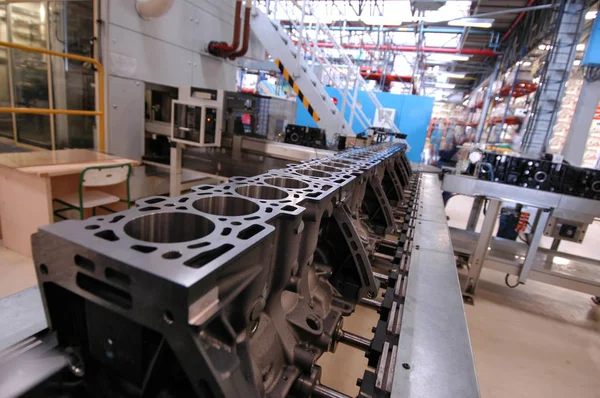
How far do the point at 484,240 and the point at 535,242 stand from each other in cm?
44

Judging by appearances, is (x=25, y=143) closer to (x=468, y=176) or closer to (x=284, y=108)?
(x=284, y=108)

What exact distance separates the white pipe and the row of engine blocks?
338cm

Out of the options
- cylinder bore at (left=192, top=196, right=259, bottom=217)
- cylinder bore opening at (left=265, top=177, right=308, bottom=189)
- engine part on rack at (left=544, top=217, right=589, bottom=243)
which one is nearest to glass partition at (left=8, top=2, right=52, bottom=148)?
cylinder bore opening at (left=265, top=177, right=308, bottom=189)

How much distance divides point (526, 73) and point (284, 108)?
579 cm

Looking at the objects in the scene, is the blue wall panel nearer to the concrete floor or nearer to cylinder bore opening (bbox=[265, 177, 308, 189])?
the concrete floor

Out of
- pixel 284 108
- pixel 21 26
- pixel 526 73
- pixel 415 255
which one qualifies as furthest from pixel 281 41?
pixel 526 73

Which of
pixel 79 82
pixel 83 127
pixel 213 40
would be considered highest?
pixel 213 40

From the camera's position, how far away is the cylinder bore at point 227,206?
85cm

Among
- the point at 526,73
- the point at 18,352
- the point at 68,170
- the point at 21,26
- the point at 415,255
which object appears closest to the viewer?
the point at 18,352

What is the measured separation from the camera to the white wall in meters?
3.44

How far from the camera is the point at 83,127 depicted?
3797 mm

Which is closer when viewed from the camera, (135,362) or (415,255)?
(135,362)

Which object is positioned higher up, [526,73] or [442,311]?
[526,73]

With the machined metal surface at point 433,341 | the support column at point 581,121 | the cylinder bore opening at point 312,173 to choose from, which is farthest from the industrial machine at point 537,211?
the cylinder bore opening at point 312,173
